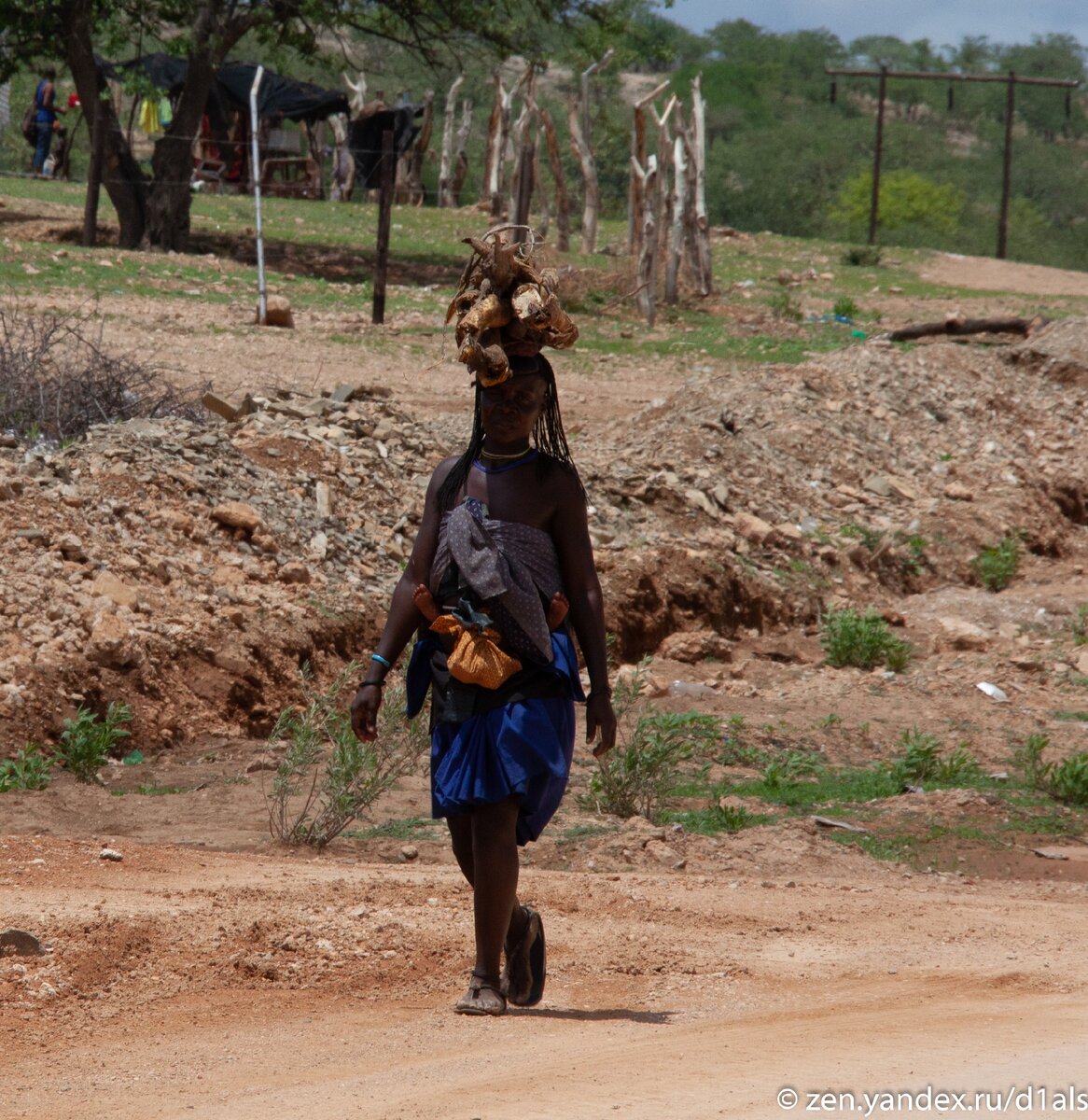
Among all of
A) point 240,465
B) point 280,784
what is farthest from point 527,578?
point 240,465

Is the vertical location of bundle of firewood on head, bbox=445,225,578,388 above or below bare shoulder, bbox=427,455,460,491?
above

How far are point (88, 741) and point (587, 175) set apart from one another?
15.9m

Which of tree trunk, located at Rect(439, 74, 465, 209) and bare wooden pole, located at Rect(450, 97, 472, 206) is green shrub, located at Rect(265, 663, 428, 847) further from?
tree trunk, located at Rect(439, 74, 465, 209)

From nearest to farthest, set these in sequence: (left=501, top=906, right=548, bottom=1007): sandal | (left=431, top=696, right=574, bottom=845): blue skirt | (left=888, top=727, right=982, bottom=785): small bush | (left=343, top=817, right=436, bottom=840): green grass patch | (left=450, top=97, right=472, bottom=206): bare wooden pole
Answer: (left=431, top=696, right=574, bottom=845): blue skirt → (left=501, top=906, right=548, bottom=1007): sandal → (left=343, top=817, right=436, bottom=840): green grass patch → (left=888, top=727, right=982, bottom=785): small bush → (left=450, top=97, right=472, bottom=206): bare wooden pole

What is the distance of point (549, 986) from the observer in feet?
12.5

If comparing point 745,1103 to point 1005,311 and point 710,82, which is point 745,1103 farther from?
point 710,82

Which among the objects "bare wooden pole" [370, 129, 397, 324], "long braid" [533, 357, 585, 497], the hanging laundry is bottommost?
"long braid" [533, 357, 585, 497]

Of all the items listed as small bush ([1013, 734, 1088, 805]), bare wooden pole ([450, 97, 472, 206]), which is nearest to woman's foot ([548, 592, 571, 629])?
small bush ([1013, 734, 1088, 805])

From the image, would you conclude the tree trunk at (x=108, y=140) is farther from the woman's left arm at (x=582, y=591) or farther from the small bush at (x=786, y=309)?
the woman's left arm at (x=582, y=591)

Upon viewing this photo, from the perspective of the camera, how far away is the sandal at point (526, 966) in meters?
3.47

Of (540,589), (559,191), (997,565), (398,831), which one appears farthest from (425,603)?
(559,191)

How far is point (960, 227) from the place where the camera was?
34969mm

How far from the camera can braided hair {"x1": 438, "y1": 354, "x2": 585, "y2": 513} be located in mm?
3455

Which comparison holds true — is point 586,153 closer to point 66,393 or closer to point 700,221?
point 700,221
